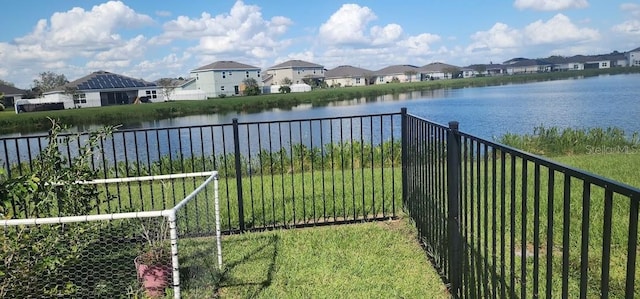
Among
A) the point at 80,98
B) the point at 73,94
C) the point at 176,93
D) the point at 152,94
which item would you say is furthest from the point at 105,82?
the point at 176,93

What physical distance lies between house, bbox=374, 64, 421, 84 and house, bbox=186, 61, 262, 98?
38.6 meters

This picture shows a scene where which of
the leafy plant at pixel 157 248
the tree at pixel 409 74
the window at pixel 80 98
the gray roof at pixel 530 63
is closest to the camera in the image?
the leafy plant at pixel 157 248

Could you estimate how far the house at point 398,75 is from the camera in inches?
4466

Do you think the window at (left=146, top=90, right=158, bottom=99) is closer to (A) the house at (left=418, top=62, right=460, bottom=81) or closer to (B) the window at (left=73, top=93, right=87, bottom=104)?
(B) the window at (left=73, top=93, right=87, bottom=104)

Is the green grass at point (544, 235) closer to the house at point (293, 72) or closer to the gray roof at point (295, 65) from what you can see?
the house at point (293, 72)

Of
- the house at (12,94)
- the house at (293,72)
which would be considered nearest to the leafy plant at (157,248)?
the house at (12,94)

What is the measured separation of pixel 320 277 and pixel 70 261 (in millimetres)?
1997

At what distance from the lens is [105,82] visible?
68.9 meters

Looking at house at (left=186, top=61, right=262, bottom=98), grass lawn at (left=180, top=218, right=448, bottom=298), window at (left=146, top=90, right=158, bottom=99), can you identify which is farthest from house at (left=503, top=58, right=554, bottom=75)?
grass lawn at (left=180, top=218, right=448, bottom=298)

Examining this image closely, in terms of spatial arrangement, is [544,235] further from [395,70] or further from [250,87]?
[395,70]

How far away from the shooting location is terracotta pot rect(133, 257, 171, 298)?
12.8 feet

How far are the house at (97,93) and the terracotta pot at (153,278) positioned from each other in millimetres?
62240

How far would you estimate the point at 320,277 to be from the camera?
13.7 feet

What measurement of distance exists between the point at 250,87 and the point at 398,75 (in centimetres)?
4876
